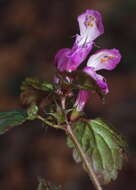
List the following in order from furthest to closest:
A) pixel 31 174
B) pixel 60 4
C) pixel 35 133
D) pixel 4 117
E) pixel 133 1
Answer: pixel 60 4
pixel 133 1
pixel 35 133
pixel 31 174
pixel 4 117

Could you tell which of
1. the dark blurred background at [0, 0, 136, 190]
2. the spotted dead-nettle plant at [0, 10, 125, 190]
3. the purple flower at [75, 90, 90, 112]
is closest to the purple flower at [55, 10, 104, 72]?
the spotted dead-nettle plant at [0, 10, 125, 190]

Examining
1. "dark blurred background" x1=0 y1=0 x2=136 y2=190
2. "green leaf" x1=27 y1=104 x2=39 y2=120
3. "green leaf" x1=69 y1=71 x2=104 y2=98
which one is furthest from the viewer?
"dark blurred background" x1=0 y1=0 x2=136 y2=190

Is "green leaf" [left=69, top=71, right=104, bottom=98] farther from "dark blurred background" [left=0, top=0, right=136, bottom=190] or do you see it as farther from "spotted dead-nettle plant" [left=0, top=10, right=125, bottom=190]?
"dark blurred background" [left=0, top=0, right=136, bottom=190]

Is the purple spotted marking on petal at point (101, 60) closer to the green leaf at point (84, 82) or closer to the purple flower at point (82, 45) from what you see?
the purple flower at point (82, 45)

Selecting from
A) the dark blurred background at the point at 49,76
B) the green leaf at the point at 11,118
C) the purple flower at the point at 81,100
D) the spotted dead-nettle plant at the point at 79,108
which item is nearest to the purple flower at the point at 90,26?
the spotted dead-nettle plant at the point at 79,108

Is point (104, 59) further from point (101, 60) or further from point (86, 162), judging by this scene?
point (86, 162)

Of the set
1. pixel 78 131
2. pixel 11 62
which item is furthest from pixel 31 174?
pixel 78 131

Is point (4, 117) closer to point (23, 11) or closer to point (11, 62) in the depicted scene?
point (11, 62)
